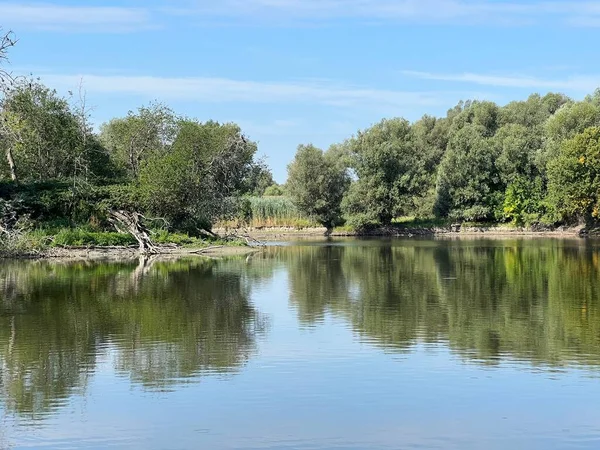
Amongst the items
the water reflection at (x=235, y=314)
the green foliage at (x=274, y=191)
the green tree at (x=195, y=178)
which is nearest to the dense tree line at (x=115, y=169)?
the green tree at (x=195, y=178)

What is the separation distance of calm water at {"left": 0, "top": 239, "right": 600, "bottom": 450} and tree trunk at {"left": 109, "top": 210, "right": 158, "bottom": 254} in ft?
49.6

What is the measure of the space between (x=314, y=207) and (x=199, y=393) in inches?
2763

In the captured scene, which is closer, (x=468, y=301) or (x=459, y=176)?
(x=468, y=301)

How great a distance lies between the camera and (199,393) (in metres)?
12.7

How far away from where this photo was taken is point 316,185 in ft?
269

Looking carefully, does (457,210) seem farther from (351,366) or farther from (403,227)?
(351,366)

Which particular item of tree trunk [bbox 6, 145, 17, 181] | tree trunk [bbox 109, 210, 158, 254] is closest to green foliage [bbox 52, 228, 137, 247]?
tree trunk [bbox 109, 210, 158, 254]

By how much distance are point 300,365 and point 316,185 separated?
67219 millimetres

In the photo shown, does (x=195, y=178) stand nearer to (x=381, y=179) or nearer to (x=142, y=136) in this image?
(x=142, y=136)

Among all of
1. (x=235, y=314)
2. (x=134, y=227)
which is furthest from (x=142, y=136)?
(x=235, y=314)

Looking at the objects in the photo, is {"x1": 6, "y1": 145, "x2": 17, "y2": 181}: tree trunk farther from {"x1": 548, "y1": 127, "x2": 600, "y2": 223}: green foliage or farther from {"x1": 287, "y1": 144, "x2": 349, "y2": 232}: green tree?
{"x1": 548, "y1": 127, "x2": 600, "y2": 223}: green foliage

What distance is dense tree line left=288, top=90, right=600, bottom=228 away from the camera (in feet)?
250

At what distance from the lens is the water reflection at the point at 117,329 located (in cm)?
1395

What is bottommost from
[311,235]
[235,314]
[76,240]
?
[235,314]
